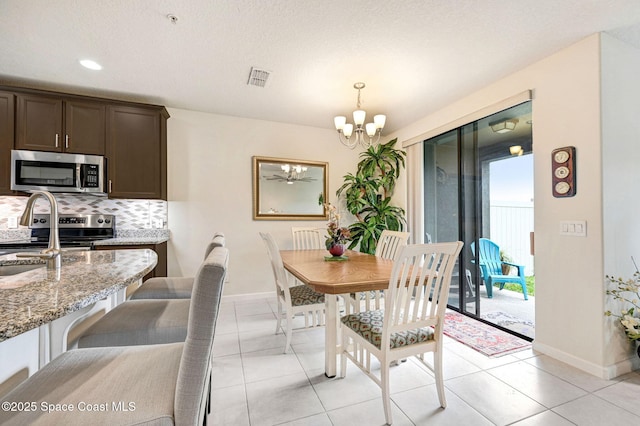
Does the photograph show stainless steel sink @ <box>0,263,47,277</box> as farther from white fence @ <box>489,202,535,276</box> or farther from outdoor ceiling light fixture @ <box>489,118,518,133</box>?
outdoor ceiling light fixture @ <box>489,118,518,133</box>

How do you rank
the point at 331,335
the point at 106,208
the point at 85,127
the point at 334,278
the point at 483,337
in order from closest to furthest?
the point at 334,278, the point at 331,335, the point at 483,337, the point at 85,127, the point at 106,208

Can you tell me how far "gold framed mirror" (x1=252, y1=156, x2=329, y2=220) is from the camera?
3822 mm

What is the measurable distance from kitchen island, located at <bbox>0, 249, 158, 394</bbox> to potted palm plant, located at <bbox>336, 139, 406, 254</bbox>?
2864 millimetres

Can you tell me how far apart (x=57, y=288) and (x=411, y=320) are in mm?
1648

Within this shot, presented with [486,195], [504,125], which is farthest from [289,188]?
[504,125]

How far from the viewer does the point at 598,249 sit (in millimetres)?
1979

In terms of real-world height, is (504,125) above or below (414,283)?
above

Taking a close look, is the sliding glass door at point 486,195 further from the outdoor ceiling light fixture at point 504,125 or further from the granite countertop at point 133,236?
the granite countertop at point 133,236

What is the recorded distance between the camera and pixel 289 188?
13.0ft

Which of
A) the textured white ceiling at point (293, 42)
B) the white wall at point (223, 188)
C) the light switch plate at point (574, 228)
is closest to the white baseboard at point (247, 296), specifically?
the white wall at point (223, 188)

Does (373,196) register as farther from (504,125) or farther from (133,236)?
(133,236)

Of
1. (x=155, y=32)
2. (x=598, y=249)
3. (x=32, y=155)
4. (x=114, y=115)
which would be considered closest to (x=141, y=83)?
(x=114, y=115)

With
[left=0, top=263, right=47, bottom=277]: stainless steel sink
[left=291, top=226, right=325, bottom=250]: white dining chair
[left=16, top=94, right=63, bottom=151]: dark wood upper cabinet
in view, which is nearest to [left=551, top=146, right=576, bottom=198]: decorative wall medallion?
[left=291, top=226, right=325, bottom=250]: white dining chair

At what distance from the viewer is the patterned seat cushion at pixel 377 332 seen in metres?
1.57
